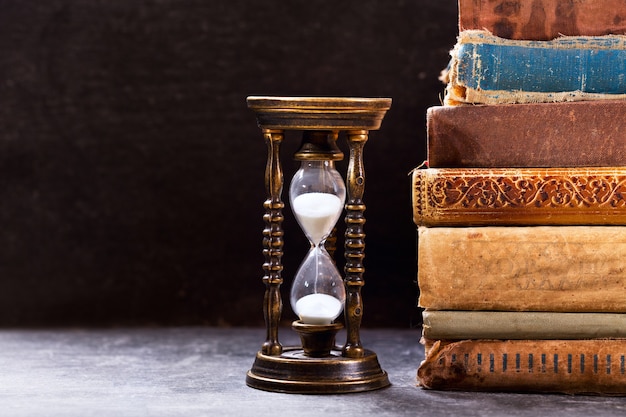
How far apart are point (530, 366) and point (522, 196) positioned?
0.91 feet

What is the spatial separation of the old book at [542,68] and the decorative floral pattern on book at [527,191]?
0.14 m

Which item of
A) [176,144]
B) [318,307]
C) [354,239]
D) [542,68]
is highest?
[542,68]

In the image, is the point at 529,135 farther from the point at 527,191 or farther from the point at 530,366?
the point at 530,366

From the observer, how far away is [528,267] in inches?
73.6

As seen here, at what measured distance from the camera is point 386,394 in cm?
186

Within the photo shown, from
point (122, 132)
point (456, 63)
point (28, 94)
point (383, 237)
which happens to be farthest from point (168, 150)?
point (456, 63)

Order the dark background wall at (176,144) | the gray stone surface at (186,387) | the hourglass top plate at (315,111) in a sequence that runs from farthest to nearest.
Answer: the dark background wall at (176,144), the hourglass top plate at (315,111), the gray stone surface at (186,387)

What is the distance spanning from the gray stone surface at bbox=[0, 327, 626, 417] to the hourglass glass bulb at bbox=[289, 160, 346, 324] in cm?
16

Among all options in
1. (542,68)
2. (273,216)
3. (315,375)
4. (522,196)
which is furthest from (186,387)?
(542,68)

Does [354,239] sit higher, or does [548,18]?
[548,18]

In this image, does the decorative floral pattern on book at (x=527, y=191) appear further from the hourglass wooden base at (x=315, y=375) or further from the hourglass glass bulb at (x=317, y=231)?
the hourglass wooden base at (x=315, y=375)

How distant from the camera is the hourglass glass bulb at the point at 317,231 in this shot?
1.86 m

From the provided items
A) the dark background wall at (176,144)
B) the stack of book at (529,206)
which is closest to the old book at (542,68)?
the stack of book at (529,206)

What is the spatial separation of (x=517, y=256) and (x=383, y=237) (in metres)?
0.74
